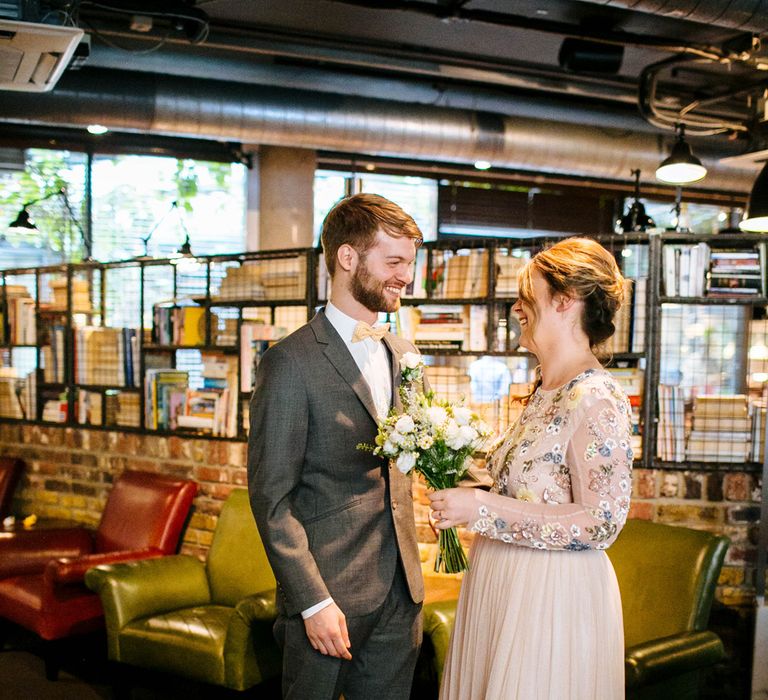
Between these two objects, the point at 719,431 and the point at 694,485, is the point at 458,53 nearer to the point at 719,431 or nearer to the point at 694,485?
the point at 719,431

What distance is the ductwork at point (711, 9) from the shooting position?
12.4 ft

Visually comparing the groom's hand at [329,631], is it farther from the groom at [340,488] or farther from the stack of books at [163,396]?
the stack of books at [163,396]

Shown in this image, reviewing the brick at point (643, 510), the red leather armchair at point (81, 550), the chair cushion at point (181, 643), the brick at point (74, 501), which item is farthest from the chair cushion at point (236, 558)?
the brick at point (643, 510)

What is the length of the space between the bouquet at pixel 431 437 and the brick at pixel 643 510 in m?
1.98

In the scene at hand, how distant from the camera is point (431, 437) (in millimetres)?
1971

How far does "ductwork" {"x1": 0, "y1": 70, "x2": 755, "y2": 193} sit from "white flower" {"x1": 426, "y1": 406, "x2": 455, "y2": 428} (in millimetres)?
4703

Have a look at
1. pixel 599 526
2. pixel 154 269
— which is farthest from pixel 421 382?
pixel 154 269

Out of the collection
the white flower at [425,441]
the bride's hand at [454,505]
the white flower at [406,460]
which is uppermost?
the white flower at [425,441]

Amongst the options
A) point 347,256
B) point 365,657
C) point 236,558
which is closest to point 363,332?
point 347,256

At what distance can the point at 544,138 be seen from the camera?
275 inches

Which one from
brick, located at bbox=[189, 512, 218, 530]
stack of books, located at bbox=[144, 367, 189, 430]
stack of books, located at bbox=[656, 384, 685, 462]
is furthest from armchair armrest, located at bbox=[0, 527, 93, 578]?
stack of books, located at bbox=[656, 384, 685, 462]

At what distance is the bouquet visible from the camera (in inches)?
77.7

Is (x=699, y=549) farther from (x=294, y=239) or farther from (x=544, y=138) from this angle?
(x=294, y=239)

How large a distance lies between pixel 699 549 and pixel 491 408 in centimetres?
129
